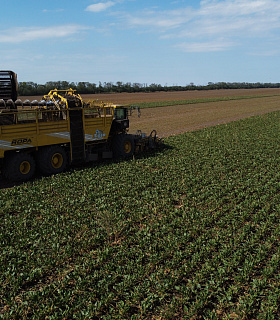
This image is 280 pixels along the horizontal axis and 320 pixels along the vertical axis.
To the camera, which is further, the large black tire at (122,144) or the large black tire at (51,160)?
the large black tire at (122,144)

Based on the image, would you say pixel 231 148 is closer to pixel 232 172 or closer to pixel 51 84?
pixel 232 172

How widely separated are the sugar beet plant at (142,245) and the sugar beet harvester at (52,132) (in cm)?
93

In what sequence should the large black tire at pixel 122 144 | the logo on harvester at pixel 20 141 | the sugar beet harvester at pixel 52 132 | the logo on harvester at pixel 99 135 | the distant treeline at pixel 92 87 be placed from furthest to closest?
the distant treeline at pixel 92 87 → the large black tire at pixel 122 144 → the logo on harvester at pixel 99 135 → the sugar beet harvester at pixel 52 132 → the logo on harvester at pixel 20 141

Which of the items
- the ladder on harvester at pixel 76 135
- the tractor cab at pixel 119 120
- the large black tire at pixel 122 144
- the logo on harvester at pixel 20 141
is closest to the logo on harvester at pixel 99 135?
the ladder on harvester at pixel 76 135

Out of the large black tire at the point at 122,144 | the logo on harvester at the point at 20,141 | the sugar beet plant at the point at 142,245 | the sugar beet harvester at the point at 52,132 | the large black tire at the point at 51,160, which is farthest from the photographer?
the large black tire at the point at 122,144

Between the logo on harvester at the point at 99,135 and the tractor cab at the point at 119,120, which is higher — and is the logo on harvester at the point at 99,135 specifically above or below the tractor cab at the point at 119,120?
below

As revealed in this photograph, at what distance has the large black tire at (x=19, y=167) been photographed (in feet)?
39.3

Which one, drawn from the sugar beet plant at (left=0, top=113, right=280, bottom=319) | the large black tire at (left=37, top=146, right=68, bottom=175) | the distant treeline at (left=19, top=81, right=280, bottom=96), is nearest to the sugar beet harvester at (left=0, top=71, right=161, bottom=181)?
the large black tire at (left=37, top=146, right=68, bottom=175)

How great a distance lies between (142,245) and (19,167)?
704 centimetres

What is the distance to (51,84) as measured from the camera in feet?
237

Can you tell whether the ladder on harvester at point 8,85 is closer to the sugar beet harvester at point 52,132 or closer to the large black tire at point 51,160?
the sugar beet harvester at point 52,132

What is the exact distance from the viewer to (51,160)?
43.3 ft

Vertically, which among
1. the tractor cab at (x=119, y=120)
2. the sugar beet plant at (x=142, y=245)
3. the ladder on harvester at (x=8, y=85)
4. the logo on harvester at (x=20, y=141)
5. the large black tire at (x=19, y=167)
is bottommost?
the sugar beet plant at (x=142, y=245)

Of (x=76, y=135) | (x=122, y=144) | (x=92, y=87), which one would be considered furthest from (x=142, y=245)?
(x=92, y=87)
